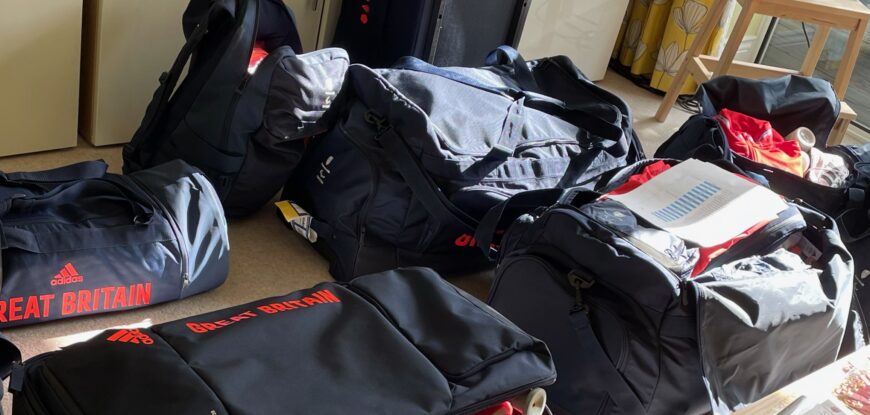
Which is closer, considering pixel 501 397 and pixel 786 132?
pixel 501 397

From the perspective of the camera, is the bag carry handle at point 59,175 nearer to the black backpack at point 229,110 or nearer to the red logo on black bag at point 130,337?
Answer: the black backpack at point 229,110

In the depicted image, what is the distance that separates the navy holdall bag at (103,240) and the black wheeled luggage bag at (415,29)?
2.52ft

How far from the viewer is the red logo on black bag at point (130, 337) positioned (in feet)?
3.16

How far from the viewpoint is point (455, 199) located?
1.78 metres

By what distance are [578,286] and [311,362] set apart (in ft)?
2.00

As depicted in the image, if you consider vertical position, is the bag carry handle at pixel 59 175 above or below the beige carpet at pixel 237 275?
above

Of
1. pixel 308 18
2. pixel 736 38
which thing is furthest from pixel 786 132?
pixel 308 18

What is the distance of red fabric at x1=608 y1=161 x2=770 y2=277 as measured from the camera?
154 cm

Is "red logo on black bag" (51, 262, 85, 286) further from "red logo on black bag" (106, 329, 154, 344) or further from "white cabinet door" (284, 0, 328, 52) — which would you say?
"white cabinet door" (284, 0, 328, 52)

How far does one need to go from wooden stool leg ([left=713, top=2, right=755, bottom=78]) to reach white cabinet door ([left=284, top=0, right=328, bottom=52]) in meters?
1.20

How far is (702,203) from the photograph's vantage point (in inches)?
65.2

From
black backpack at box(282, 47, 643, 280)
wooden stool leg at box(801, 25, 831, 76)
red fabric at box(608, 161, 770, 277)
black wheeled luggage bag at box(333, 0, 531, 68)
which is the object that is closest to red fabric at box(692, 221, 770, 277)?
red fabric at box(608, 161, 770, 277)

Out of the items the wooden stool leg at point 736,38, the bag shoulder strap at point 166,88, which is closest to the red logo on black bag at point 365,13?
the bag shoulder strap at point 166,88

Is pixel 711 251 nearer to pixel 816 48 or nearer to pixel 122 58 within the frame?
pixel 122 58
